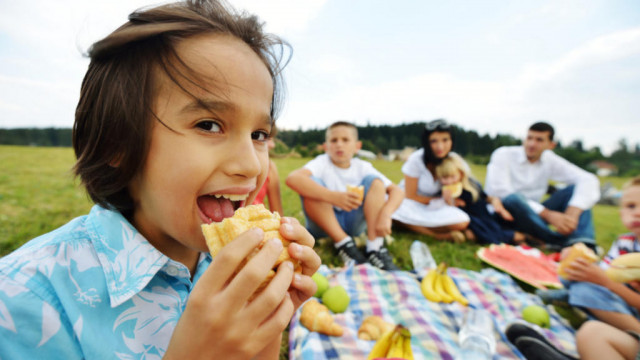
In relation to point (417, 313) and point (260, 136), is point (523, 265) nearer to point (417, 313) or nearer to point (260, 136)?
point (417, 313)

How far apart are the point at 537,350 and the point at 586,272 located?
3.92 feet

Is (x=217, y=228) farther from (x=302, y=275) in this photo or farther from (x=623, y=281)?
(x=623, y=281)

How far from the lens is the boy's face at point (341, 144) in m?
4.98

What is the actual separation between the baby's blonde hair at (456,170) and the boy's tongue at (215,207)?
5.51 metres

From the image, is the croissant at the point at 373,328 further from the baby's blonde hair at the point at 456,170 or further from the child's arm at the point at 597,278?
the baby's blonde hair at the point at 456,170

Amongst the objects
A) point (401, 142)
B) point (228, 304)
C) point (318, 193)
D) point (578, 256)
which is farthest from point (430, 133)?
point (401, 142)

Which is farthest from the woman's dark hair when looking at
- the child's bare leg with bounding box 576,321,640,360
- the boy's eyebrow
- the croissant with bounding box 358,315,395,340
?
the boy's eyebrow

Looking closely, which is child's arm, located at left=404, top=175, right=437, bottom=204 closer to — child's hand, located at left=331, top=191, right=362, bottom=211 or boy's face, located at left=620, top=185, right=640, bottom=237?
child's hand, located at left=331, top=191, right=362, bottom=211

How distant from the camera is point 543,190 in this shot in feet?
22.5

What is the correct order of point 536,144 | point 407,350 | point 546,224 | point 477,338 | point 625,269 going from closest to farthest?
point 407,350 → point 477,338 → point 625,269 → point 546,224 → point 536,144

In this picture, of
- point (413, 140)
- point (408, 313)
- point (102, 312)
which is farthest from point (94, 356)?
point (413, 140)

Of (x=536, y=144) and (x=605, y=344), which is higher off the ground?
(x=536, y=144)

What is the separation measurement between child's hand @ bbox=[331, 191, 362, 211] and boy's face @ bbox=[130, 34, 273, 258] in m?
2.84

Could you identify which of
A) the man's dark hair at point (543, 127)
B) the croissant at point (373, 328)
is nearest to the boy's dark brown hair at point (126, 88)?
the croissant at point (373, 328)
